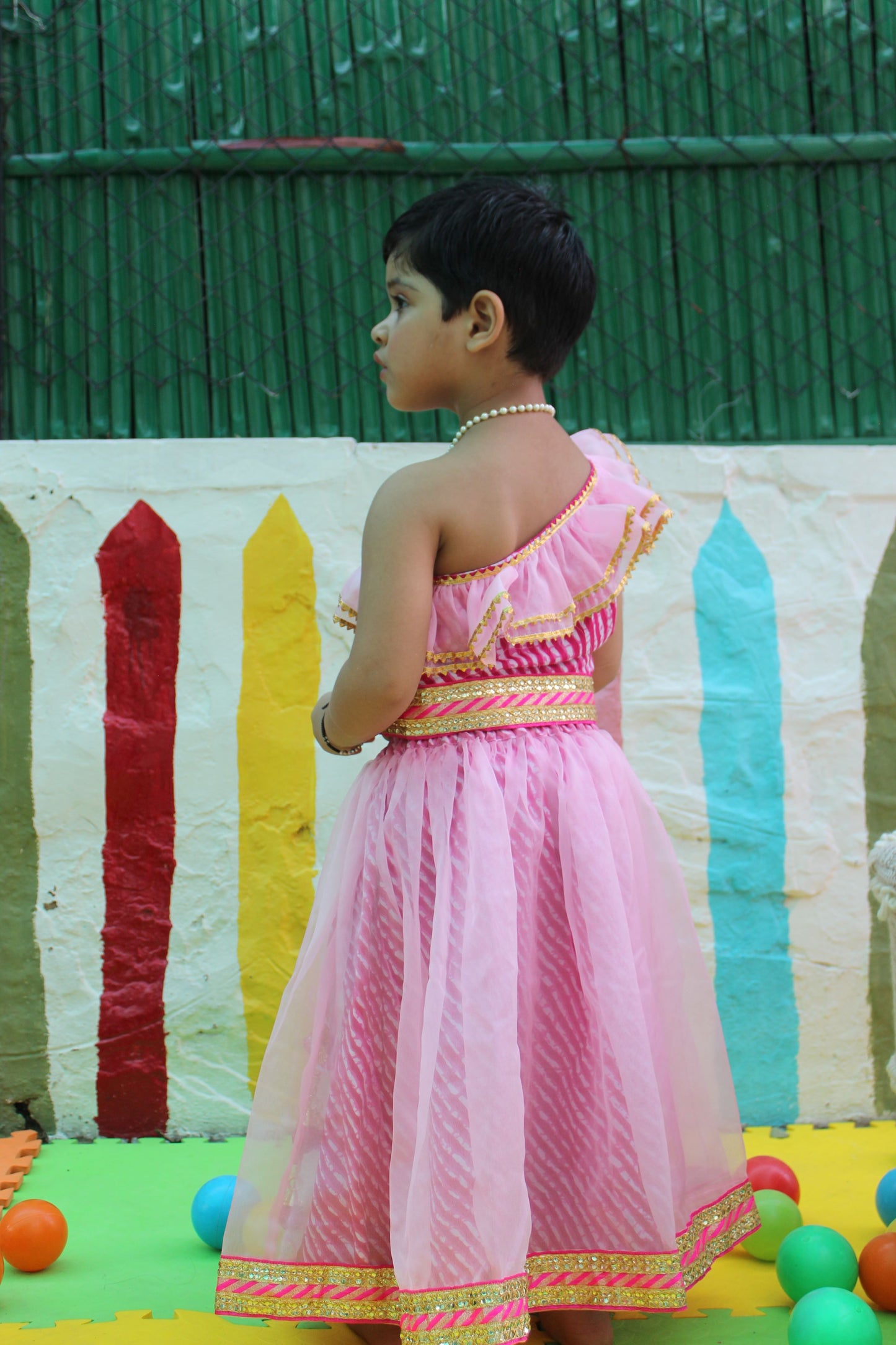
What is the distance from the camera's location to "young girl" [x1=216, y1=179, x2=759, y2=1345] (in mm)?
1656

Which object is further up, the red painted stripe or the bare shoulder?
the bare shoulder

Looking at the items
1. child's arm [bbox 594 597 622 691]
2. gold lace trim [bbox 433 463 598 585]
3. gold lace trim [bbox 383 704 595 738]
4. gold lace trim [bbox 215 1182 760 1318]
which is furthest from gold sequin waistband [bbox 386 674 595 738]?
gold lace trim [bbox 215 1182 760 1318]

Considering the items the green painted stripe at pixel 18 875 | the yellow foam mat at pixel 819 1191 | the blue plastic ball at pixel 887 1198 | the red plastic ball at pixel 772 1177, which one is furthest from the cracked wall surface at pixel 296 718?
the blue plastic ball at pixel 887 1198

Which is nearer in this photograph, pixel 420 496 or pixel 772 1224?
pixel 420 496

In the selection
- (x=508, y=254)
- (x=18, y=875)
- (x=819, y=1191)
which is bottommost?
(x=819, y=1191)

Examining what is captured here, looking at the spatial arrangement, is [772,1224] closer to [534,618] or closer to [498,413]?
[534,618]

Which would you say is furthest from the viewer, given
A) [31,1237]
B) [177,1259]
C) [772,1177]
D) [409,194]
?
[409,194]

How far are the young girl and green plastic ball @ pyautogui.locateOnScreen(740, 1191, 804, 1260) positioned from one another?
0.86 feet

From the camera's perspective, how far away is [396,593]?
1707 millimetres

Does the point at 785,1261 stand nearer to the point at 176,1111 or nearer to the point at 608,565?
the point at 608,565

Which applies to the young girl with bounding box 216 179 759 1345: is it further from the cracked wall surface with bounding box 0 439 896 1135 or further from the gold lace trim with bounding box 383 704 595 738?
the cracked wall surface with bounding box 0 439 896 1135

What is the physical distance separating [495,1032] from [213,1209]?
2.87 feet

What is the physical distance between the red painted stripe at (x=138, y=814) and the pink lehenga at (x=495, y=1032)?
3.77 ft

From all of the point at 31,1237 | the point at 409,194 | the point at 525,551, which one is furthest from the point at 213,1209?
the point at 409,194
